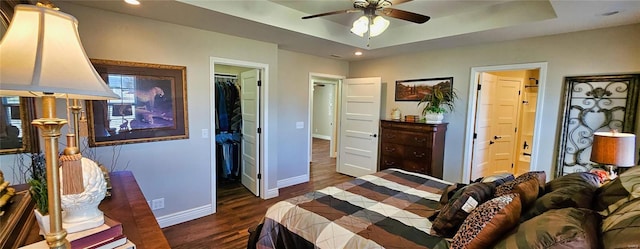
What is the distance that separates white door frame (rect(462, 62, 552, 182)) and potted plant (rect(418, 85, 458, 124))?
0.26 m

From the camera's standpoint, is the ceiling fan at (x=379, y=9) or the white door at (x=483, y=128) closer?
the ceiling fan at (x=379, y=9)

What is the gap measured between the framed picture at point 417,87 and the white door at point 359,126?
1.22 feet

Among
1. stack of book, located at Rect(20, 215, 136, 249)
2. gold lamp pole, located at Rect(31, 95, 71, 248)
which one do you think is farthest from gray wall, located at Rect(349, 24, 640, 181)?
gold lamp pole, located at Rect(31, 95, 71, 248)

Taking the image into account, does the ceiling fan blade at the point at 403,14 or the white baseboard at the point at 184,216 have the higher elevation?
the ceiling fan blade at the point at 403,14

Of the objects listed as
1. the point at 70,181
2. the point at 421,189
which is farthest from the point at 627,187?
the point at 70,181

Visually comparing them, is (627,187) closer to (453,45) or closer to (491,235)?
(491,235)

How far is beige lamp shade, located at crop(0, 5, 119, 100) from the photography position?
0.62 meters

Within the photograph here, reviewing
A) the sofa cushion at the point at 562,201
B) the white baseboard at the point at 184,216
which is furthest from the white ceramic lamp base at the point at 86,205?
the white baseboard at the point at 184,216

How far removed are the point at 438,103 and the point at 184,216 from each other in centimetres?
376

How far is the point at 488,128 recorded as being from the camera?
4.16 meters

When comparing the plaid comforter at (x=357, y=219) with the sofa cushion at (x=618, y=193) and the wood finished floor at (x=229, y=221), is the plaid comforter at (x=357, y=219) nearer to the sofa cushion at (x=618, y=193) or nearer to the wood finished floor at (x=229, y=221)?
the sofa cushion at (x=618, y=193)

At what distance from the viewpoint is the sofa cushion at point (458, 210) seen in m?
1.51

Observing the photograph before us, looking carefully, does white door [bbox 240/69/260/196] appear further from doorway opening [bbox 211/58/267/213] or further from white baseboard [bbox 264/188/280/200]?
white baseboard [bbox 264/188/280/200]

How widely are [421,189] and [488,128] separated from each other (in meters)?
2.52
